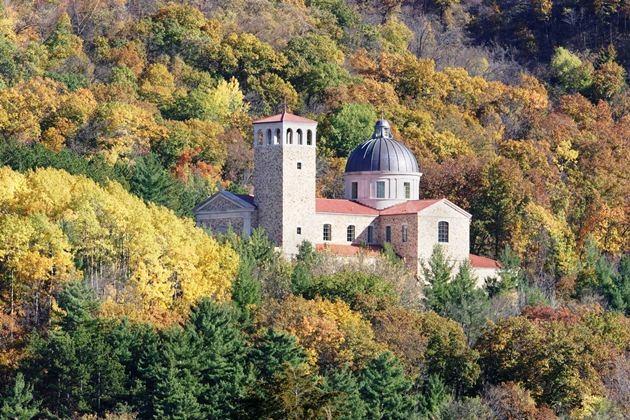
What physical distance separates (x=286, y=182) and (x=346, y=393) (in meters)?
22.7

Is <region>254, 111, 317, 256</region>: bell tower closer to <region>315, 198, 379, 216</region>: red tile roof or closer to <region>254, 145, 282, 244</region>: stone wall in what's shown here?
<region>254, 145, 282, 244</region>: stone wall

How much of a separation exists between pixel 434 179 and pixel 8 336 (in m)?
30.5

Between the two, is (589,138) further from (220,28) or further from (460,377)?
(460,377)

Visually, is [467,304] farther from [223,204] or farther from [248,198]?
[223,204]

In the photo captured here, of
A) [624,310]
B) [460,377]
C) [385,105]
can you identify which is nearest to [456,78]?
[385,105]

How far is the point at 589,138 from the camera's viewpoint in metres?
124

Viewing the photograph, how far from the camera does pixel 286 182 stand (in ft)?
318

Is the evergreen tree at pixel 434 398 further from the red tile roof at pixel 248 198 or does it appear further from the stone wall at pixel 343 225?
the red tile roof at pixel 248 198

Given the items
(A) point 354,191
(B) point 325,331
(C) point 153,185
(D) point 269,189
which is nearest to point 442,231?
(A) point 354,191

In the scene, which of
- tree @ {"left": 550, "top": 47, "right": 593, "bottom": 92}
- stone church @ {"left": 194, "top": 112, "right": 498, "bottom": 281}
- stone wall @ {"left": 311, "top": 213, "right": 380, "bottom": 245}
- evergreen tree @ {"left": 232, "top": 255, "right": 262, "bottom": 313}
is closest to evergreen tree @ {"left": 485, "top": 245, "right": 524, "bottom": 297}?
stone church @ {"left": 194, "top": 112, "right": 498, "bottom": 281}

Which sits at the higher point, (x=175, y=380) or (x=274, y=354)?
(x=274, y=354)

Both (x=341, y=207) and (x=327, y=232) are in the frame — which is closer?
(x=327, y=232)

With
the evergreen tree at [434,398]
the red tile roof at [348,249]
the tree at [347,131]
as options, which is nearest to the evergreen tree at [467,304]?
the red tile roof at [348,249]

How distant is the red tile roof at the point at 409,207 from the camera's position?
10069 cm
